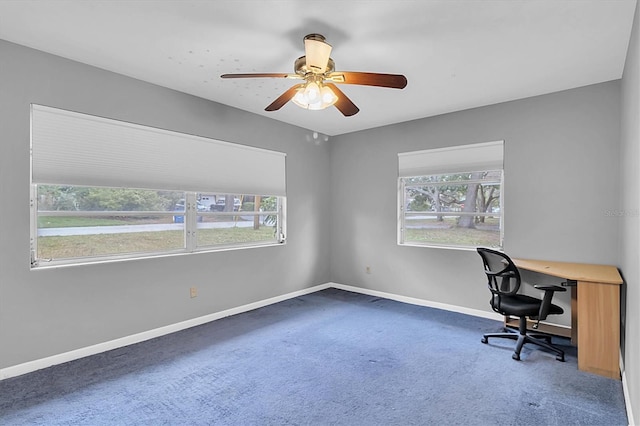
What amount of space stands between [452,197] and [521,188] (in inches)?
33.9

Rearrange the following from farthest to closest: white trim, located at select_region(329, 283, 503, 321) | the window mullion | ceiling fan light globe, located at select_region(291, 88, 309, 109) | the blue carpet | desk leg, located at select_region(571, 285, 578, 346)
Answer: white trim, located at select_region(329, 283, 503, 321), the window mullion, desk leg, located at select_region(571, 285, 578, 346), ceiling fan light globe, located at select_region(291, 88, 309, 109), the blue carpet

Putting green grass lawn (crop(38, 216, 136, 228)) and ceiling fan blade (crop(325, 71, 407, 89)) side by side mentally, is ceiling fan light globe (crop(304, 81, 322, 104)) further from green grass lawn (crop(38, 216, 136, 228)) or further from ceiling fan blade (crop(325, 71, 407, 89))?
green grass lawn (crop(38, 216, 136, 228))

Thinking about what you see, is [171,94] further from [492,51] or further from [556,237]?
[556,237]

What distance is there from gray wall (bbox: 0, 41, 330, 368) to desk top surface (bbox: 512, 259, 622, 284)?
10.3ft

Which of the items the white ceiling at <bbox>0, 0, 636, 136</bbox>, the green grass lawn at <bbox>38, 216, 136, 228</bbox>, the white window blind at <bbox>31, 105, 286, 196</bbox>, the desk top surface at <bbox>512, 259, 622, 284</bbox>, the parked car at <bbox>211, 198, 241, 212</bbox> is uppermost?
the white ceiling at <bbox>0, 0, 636, 136</bbox>

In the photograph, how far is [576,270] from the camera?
120 inches

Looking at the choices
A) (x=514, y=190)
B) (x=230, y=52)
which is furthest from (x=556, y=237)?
(x=230, y=52)

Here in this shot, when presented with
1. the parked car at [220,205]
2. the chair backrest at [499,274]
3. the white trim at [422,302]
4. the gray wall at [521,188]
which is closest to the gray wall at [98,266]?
the parked car at [220,205]

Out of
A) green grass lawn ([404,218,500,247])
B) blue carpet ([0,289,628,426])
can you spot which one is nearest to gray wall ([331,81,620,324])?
green grass lawn ([404,218,500,247])

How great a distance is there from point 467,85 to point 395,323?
273 cm

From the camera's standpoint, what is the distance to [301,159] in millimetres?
5172

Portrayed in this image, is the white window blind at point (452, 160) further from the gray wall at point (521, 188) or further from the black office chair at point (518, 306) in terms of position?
the black office chair at point (518, 306)

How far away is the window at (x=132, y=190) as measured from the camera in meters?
2.83

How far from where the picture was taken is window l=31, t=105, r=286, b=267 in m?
2.83
